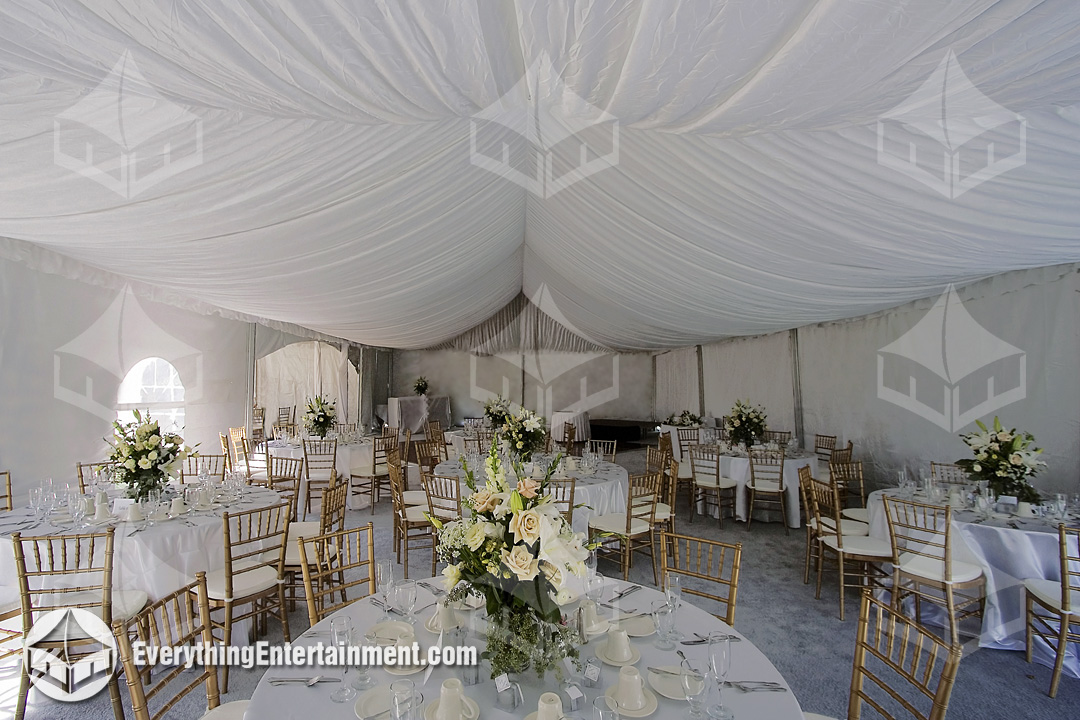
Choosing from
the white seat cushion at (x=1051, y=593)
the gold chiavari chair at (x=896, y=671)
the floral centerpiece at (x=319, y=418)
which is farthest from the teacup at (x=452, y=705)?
the floral centerpiece at (x=319, y=418)

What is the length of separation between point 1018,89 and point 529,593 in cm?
291

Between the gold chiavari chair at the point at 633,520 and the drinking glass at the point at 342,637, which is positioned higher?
the drinking glass at the point at 342,637

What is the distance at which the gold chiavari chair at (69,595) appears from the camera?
2682mm

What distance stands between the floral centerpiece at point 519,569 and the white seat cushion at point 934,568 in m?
3.30

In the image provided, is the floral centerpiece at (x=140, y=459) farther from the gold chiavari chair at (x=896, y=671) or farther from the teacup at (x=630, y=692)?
the gold chiavari chair at (x=896, y=671)

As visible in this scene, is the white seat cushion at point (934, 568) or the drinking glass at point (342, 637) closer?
the drinking glass at point (342, 637)

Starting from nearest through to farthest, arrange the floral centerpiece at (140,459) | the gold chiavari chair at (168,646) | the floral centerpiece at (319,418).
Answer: the gold chiavari chair at (168,646) → the floral centerpiece at (140,459) → the floral centerpiece at (319,418)

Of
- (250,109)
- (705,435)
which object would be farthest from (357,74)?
(705,435)

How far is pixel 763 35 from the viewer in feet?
6.50

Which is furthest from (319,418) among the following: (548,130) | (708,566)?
(708,566)

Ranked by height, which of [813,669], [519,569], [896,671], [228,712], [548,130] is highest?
[548,130]

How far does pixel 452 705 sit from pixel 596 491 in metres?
3.81

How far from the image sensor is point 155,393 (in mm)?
6996

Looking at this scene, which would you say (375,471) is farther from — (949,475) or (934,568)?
(949,475)
